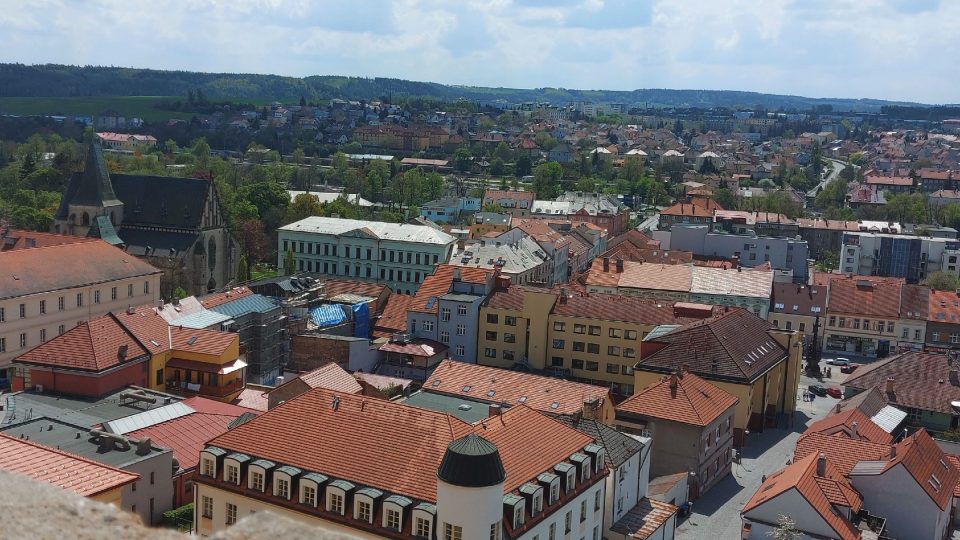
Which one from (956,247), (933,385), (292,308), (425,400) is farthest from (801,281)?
(425,400)

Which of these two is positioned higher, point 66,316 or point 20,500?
point 20,500

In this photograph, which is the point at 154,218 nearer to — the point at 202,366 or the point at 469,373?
the point at 202,366

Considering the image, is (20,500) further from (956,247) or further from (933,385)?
(956,247)

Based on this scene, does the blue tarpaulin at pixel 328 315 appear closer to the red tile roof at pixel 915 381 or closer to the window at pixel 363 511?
the red tile roof at pixel 915 381

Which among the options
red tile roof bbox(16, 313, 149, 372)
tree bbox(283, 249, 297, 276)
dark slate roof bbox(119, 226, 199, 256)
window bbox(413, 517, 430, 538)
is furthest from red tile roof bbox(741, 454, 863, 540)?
dark slate roof bbox(119, 226, 199, 256)

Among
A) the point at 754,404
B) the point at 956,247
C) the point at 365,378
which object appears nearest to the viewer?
the point at 365,378

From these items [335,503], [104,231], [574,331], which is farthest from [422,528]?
[104,231]

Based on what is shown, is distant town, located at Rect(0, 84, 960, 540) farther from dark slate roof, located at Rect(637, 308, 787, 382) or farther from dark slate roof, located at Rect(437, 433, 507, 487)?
dark slate roof, located at Rect(637, 308, 787, 382)
